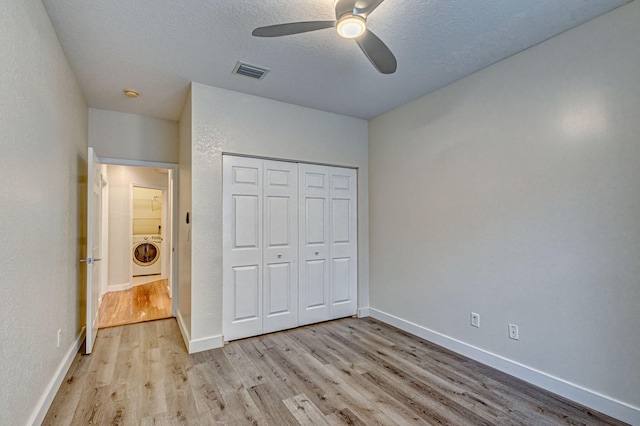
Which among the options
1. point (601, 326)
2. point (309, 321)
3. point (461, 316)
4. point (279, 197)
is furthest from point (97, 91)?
point (601, 326)

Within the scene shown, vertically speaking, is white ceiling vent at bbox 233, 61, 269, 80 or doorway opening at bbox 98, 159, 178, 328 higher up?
white ceiling vent at bbox 233, 61, 269, 80

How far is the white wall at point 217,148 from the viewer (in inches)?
120

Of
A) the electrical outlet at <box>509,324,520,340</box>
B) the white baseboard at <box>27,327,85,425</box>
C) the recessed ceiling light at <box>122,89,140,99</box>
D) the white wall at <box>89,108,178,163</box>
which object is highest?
the recessed ceiling light at <box>122,89,140,99</box>

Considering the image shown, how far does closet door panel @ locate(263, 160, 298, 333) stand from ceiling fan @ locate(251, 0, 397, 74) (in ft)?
6.14

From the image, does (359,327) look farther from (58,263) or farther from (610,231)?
(58,263)

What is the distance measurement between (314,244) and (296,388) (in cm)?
175

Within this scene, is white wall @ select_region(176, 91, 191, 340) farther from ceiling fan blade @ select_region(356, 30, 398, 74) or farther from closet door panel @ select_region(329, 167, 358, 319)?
ceiling fan blade @ select_region(356, 30, 398, 74)

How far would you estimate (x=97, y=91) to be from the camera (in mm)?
3184

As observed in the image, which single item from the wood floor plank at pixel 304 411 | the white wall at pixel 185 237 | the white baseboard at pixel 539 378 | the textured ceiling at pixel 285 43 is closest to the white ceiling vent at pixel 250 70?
the textured ceiling at pixel 285 43

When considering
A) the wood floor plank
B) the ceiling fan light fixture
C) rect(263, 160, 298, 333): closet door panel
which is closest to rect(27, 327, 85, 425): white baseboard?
the wood floor plank

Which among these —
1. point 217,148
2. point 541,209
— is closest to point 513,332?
point 541,209

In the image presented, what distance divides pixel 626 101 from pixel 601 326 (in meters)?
1.50

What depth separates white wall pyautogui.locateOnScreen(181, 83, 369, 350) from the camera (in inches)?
120

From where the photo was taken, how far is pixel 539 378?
7.77 ft
